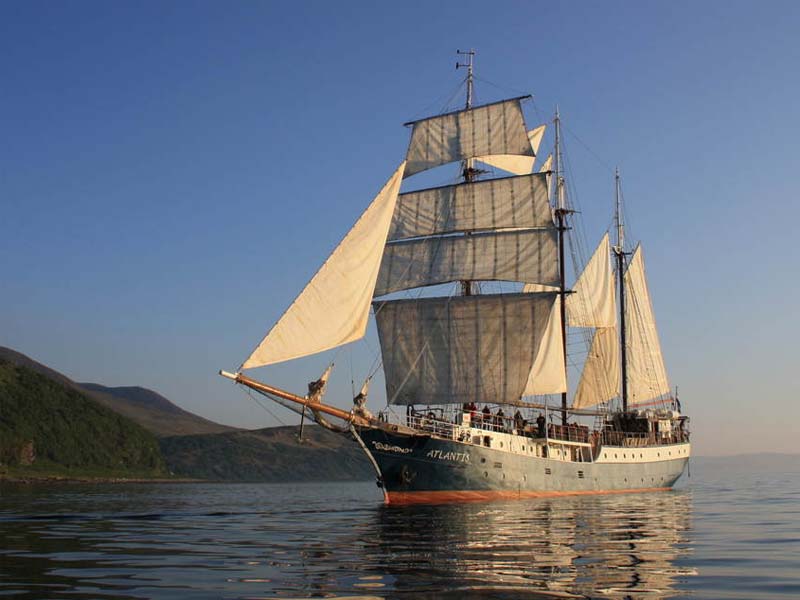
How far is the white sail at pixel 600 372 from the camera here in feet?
284

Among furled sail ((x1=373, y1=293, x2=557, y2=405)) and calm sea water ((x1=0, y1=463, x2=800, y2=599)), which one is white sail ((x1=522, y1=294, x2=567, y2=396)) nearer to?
furled sail ((x1=373, y1=293, x2=557, y2=405))

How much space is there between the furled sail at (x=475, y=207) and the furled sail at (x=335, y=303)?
71.8ft

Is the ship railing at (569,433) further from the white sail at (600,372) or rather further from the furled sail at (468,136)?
the furled sail at (468,136)

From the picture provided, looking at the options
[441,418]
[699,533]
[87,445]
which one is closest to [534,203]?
[441,418]

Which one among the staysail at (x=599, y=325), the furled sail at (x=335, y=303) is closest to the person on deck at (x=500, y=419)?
the furled sail at (x=335, y=303)

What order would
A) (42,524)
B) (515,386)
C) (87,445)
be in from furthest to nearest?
(87,445) → (515,386) → (42,524)

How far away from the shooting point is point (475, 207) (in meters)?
74.0

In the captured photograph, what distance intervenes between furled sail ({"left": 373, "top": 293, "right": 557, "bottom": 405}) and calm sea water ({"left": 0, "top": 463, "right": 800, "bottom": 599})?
3147 cm

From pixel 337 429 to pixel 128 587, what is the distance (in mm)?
38229

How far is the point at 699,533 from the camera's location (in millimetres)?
28531

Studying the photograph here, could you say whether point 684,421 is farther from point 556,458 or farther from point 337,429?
point 337,429

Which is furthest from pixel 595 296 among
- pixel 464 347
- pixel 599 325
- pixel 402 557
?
pixel 402 557

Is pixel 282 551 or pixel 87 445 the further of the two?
pixel 87 445

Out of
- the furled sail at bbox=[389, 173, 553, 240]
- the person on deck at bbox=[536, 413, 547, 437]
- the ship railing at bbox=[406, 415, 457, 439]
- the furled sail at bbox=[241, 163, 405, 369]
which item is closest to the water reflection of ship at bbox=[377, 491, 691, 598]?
the furled sail at bbox=[241, 163, 405, 369]
